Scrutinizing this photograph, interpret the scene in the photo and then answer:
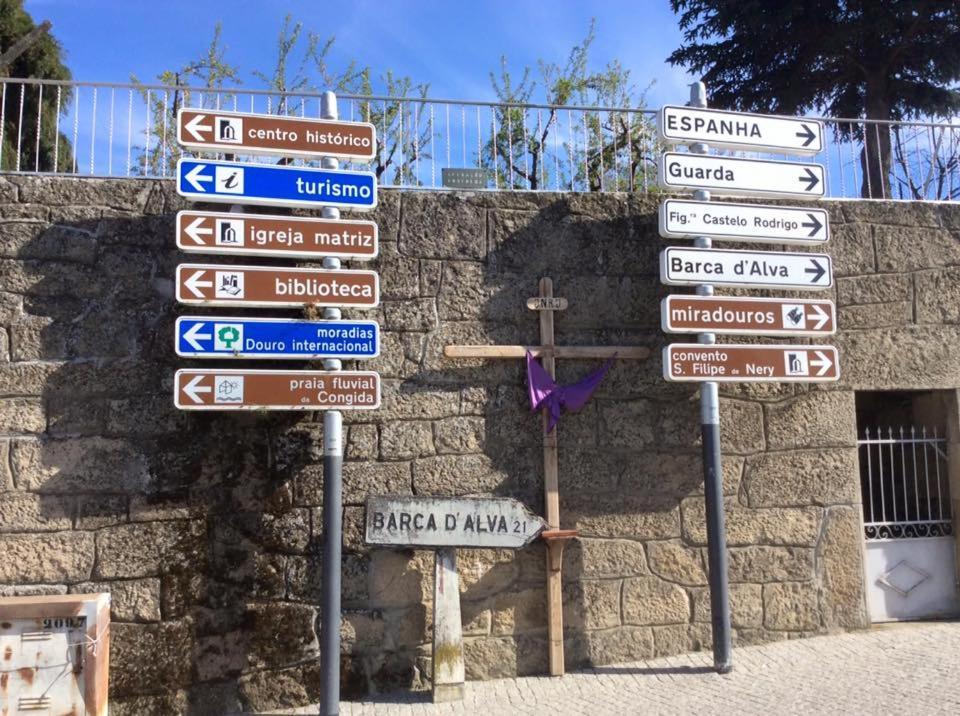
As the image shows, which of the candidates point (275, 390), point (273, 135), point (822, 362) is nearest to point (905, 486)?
point (822, 362)

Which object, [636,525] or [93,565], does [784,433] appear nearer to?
[636,525]

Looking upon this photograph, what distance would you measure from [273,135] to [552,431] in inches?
99.7

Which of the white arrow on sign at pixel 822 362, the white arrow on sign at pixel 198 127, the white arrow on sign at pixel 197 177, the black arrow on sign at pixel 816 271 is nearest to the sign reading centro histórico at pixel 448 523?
the white arrow on sign at pixel 197 177

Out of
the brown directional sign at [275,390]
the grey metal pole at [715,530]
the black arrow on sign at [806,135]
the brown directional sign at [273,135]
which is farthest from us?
the black arrow on sign at [806,135]

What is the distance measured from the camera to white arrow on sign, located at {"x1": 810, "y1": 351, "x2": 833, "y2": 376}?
18.0ft

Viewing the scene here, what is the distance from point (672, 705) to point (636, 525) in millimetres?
1209

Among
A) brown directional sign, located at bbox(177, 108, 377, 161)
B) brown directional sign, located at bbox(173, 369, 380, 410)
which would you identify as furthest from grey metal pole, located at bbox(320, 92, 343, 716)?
brown directional sign, located at bbox(177, 108, 377, 161)

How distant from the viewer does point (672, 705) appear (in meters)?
4.56

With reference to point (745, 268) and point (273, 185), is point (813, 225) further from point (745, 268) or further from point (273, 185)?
point (273, 185)

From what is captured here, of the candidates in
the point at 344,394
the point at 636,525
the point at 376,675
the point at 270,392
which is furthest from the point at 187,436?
the point at 636,525

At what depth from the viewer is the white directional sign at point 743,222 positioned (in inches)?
208

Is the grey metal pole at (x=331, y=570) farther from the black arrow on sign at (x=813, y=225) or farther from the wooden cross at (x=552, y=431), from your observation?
the black arrow on sign at (x=813, y=225)

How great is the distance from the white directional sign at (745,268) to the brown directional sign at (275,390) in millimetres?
2102

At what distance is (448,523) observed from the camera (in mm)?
4859
